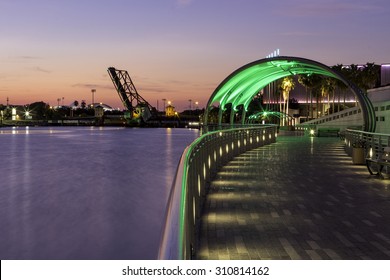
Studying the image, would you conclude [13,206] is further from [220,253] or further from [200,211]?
[220,253]

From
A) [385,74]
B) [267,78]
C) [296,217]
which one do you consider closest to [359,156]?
[296,217]

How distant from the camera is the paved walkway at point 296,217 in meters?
7.44

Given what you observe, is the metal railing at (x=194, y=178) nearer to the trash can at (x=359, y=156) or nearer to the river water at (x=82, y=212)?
the river water at (x=82, y=212)

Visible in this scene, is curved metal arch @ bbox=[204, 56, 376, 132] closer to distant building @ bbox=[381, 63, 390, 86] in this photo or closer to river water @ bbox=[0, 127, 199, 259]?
river water @ bbox=[0, 127, 199, 259]

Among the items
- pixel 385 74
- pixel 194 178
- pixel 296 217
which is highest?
pixel 385 74

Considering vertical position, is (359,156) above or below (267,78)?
below

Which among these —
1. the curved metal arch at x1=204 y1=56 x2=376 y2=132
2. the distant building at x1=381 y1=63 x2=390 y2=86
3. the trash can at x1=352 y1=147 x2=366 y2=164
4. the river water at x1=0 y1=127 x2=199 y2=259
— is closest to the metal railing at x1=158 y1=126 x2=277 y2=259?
the river water at x1=0 y1=127 x2=199 y2=259

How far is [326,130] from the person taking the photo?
54.8 meters

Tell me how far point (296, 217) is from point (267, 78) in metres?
31.1

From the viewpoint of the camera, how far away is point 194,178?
9594 mm

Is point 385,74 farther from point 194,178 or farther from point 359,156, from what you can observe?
point 194,178

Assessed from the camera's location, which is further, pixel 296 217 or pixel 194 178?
pixel 296 217

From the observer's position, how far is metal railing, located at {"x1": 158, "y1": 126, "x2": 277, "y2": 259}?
3.79 meters

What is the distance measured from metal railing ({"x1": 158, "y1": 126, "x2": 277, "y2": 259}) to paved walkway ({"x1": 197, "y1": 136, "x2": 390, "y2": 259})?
0.40 metres
